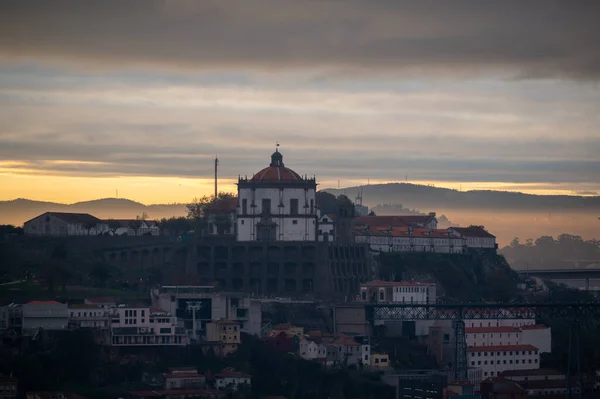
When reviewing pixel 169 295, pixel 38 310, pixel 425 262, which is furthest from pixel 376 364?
pixel 425 262

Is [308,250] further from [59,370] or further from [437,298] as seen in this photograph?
[59,370]

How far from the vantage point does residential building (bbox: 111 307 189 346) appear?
120 metres

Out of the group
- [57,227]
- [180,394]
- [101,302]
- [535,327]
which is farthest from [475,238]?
[180,394]

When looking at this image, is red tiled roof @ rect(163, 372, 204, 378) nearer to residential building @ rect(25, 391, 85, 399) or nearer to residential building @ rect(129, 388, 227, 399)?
residential building @ rect(129, 388, 227, 399)

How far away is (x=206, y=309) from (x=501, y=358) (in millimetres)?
21327

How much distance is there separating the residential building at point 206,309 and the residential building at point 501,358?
15319 millimetres

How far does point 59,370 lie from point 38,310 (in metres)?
7.02

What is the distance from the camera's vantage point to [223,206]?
164375 millimetres

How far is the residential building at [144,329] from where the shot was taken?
120000mm

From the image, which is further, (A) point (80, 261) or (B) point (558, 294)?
(B) point (558, 294)

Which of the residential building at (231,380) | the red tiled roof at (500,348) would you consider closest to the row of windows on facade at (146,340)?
the residential building at (231,380)

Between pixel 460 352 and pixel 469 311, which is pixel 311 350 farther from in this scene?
pixel 469 311

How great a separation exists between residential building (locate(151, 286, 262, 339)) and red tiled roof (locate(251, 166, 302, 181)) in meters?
23.3

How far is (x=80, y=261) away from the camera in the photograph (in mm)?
145125
